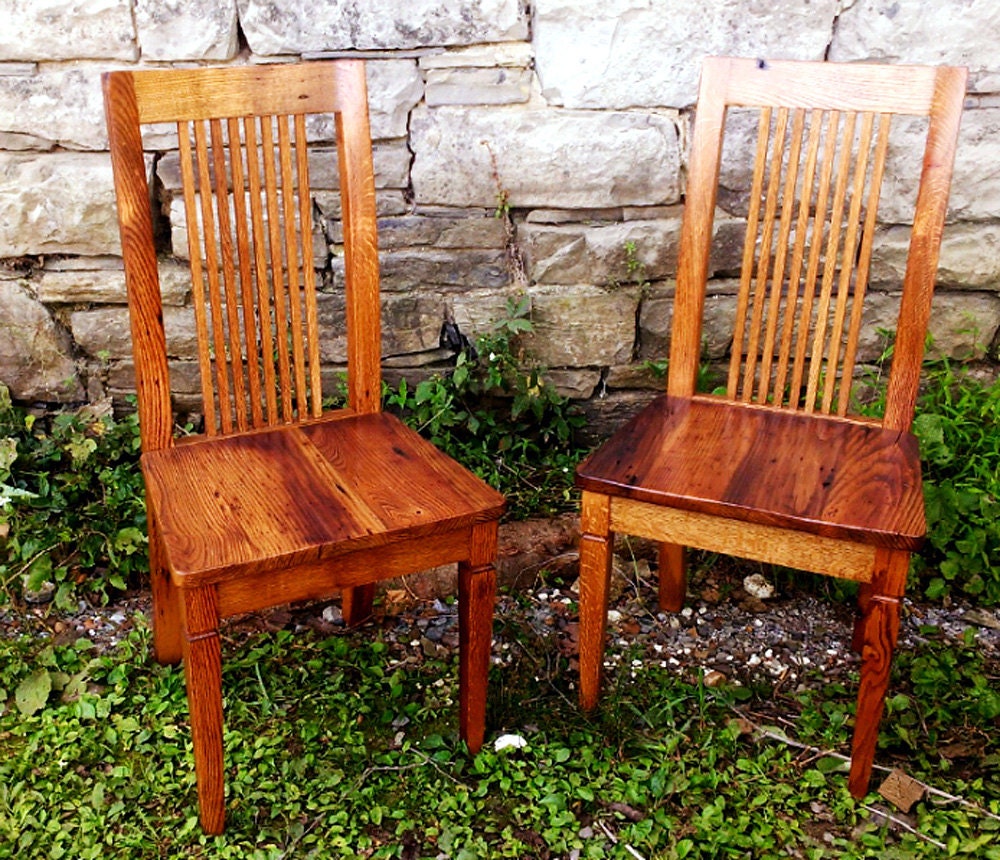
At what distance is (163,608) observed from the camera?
2.21 meters

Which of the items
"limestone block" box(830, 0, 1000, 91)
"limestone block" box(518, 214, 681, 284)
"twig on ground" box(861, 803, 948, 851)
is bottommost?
"twig on ground" box(861, 803, 948, 851)

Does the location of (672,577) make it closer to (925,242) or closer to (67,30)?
(925,242)

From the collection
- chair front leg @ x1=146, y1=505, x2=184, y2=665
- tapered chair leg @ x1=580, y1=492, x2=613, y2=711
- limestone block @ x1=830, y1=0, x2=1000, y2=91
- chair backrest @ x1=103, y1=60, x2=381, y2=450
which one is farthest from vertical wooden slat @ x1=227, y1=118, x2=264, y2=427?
limestone block @ x1=830, y1=0, x2=1000, y2=91

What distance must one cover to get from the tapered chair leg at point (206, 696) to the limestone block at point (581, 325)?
1.28 m

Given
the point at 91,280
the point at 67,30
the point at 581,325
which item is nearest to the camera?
the point at 67,30

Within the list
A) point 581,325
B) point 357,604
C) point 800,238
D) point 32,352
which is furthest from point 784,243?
point 32,352

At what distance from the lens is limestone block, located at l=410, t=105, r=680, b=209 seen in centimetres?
248

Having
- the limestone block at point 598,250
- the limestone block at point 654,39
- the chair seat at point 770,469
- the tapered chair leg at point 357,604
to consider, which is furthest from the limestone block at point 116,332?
the chair seat at point 770,469

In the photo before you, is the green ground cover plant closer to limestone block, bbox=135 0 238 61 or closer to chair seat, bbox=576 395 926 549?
chair seat, bbox=576 395 926 549

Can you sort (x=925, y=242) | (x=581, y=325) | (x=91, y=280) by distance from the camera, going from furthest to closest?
(x=581, y=325) < (x=91, y=280) < (x=925, y=242)

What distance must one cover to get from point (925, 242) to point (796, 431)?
0.42 m

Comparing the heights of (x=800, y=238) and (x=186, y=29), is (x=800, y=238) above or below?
below

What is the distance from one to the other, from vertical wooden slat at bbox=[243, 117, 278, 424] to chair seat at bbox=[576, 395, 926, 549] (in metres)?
0.63

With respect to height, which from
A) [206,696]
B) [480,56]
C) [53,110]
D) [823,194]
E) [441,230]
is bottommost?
[206,696]
